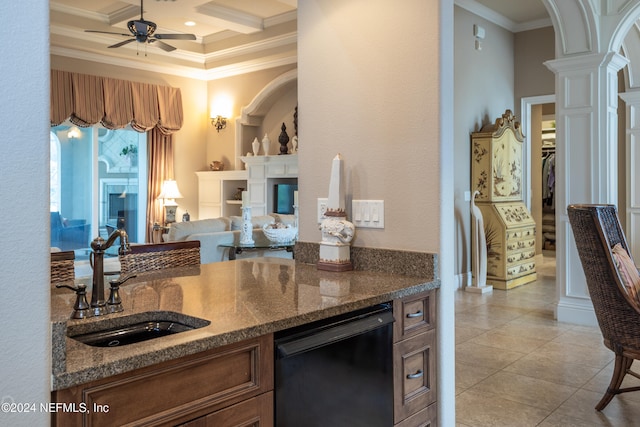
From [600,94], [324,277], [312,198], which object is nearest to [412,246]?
[324,277]

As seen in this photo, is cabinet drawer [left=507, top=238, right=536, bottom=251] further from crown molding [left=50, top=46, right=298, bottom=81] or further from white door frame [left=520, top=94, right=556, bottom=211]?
crown molding [left=50, top=46, right=298, bottom=81]

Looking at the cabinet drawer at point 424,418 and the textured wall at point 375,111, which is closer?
the cabinet drawer at point 424,418

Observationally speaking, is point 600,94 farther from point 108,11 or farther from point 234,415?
point 108,11

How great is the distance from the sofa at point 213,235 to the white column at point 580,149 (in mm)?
2688

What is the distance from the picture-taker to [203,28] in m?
7.90

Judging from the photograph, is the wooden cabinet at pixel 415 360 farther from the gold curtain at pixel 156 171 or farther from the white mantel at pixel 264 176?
the gold curtain at pixel 156 171

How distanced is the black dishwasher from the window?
6.56 metres

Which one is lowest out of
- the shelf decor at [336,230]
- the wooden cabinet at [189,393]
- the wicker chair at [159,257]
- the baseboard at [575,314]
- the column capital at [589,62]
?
the baseboard at [575,314]

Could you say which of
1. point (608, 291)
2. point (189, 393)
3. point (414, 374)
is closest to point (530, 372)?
point (608, 291)

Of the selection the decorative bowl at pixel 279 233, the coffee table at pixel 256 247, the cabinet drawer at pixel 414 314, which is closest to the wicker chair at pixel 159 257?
the cabinet drawer at pixel 414 314

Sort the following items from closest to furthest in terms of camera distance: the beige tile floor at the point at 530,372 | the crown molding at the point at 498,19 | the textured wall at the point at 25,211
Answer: the textured wall at the point at 25,211
the beige tile floor at the point at 530,372
the crown molding at the point at 498,19

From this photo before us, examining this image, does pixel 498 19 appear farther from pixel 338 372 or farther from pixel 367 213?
pixel 338 372

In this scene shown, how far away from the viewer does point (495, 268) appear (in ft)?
21.2

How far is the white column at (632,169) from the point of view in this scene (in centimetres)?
615
